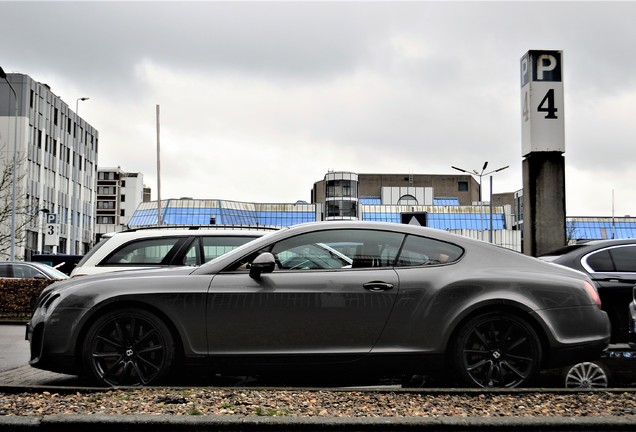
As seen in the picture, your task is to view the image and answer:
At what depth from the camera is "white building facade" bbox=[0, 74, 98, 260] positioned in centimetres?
6262

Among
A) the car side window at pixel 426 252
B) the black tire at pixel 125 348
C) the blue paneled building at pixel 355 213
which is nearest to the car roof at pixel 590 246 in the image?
the car side window at pixel 426 252

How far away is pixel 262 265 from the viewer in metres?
6.11

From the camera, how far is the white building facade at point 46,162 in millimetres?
62625

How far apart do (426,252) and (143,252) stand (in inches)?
170

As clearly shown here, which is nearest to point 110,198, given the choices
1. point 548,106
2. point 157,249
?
point 548,106

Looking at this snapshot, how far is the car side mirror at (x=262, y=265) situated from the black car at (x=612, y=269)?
380 cm

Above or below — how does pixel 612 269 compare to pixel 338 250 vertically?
below

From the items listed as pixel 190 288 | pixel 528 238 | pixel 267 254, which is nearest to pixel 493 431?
pixel 267 254

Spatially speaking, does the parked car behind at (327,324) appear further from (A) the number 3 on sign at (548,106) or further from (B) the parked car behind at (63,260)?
(B) the parked car behind at (63,260)

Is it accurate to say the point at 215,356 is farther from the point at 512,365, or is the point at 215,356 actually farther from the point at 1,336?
the point at 1,336

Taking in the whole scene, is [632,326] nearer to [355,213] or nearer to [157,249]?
[157,249]

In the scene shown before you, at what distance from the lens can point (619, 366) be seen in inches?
264

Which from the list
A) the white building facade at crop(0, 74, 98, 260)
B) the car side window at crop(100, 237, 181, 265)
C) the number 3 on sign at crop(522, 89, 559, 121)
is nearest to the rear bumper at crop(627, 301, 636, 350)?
the car side window at crop(100, 237, 181, 265)

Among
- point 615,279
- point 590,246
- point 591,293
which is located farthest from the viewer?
point 590,246
